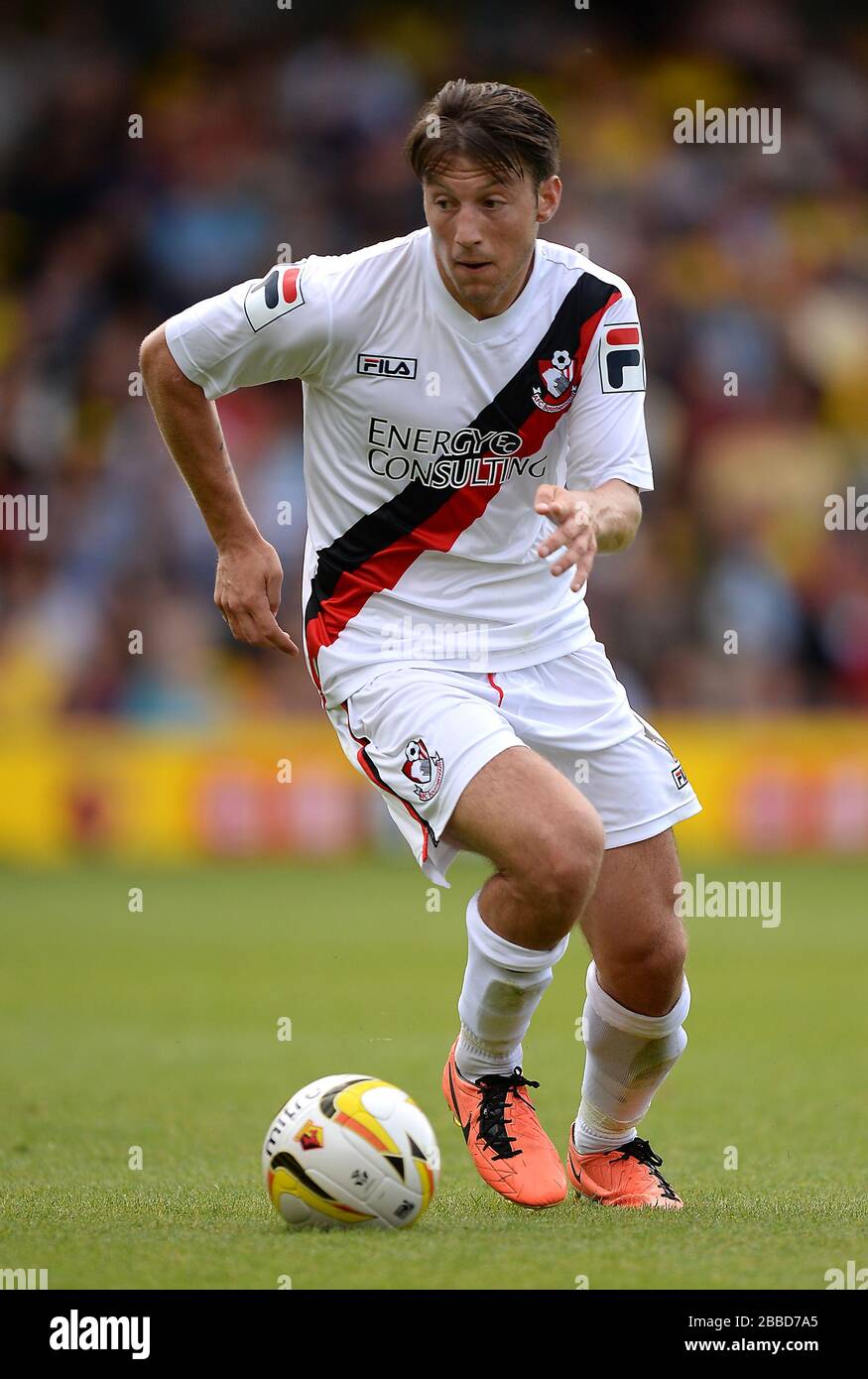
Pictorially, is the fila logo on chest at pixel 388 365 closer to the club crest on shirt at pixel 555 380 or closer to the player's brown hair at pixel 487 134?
the club crest on shirt at pixel 555 380

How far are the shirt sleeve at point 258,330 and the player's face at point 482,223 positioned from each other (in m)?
0.32

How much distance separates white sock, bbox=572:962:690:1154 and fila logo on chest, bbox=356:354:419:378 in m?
1.56

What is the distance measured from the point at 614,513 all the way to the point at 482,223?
730 mm

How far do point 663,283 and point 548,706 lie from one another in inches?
493

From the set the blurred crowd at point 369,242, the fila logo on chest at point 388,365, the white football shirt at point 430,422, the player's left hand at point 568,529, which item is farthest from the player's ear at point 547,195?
the blurred crowd at point 369,242

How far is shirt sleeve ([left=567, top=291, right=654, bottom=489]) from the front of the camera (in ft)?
15.5

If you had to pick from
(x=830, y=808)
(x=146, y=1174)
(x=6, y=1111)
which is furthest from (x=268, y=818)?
(x=146, y=1174)

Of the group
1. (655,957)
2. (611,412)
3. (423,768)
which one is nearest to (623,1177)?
(655,957)

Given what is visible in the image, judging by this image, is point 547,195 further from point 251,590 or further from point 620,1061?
point 620,1061

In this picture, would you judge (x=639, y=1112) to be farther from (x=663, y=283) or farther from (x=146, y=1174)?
(x=663, y=283)

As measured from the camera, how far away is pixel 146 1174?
16.8ft

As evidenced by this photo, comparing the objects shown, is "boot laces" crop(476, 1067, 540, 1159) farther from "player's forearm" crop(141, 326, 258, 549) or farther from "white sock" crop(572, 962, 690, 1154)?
"player's forearm" crop(141, 326, 258, 549)

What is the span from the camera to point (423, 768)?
4.46 metres

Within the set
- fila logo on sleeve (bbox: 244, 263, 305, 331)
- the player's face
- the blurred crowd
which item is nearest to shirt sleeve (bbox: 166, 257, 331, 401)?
fila logo on sleeve (bbox: 244, 263, 305, 331)
